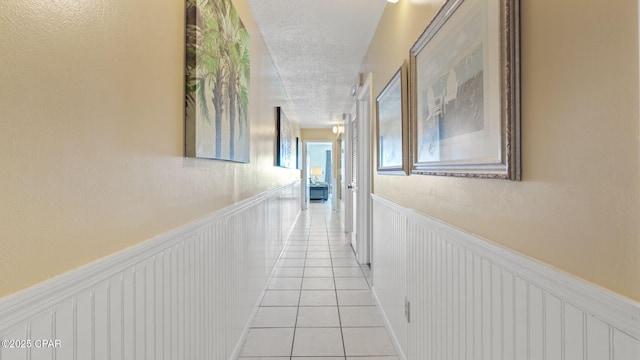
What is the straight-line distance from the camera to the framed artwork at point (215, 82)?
1.29 meters

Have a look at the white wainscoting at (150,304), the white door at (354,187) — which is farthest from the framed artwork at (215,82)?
the white door at (354,187)

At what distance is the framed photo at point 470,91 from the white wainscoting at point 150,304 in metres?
1.02

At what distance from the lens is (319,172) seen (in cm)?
1471

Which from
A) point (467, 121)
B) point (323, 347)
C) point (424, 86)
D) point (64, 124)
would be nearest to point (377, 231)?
point (323, 347)

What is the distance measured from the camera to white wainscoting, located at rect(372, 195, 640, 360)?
0.62 metres

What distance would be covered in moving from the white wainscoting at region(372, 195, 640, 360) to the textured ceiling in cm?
159

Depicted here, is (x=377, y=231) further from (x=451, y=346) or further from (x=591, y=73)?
(x=591, y=73)

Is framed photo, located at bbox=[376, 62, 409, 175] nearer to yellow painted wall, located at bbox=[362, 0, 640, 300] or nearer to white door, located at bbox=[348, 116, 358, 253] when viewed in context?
yellow painted wall, located at bbox=[362, 0, 640, 300]

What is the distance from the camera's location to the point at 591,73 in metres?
0.63

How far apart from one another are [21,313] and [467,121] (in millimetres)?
1210

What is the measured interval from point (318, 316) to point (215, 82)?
1.91m

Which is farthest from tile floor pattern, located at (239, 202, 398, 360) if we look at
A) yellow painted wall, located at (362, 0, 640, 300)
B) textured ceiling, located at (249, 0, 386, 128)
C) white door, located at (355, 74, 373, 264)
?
textured ceiling, located at (249, 0, 386, 128)

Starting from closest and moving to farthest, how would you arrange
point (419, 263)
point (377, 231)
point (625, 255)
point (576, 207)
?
point (625, 255) → point (576, 207) → point (419, 263) → point (377, 231)

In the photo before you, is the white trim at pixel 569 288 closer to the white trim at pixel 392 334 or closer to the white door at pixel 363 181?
the white trim at pixel 392 334
